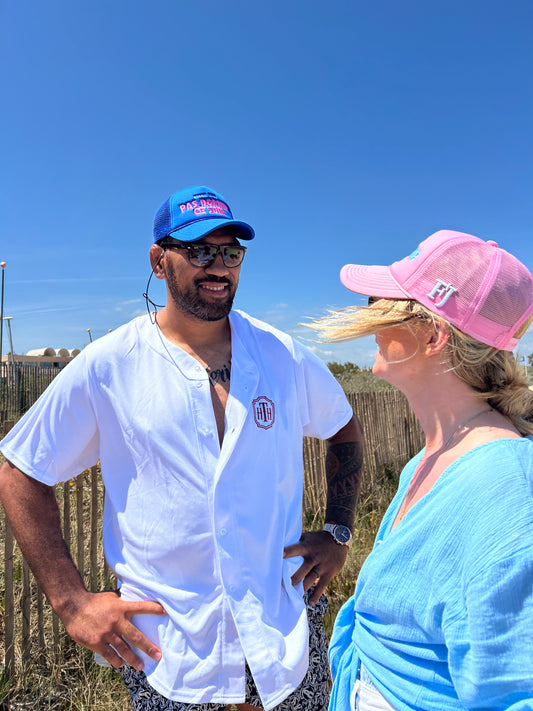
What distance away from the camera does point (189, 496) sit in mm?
1959

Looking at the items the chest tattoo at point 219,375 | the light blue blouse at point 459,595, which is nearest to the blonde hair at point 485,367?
the light blue blouse at point 459,595

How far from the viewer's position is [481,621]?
106 cm

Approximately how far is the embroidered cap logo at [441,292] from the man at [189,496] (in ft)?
3.24

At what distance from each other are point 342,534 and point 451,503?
1390mm

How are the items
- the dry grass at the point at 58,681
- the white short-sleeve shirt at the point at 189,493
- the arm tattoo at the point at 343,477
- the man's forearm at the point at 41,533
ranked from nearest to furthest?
the white short-sleeve shirt at the point at 189,493 < the man's forearm at the point at 41,533 < the arm tattoo at the point at 343,477 < the dry grass at the point at 58,681

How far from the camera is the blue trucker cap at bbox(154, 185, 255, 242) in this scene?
233cm

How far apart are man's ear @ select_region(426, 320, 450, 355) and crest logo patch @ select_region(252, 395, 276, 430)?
90cm

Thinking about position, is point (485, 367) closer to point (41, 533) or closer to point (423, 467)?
point (423, 467)

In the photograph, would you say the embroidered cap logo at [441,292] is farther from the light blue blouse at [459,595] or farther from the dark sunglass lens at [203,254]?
the dark sunglass lens at [203,254]

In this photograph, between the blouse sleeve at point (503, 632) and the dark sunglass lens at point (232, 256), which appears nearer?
the blouse sleeve at point (503, 632)

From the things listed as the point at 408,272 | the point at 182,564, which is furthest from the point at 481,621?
the point at 182,564

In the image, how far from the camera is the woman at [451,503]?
106cm

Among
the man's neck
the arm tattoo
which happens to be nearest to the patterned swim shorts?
the arm tattoo

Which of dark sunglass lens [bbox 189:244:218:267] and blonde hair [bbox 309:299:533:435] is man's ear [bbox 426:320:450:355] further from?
dark sunglass lens [bbox 189:244:218:267]
